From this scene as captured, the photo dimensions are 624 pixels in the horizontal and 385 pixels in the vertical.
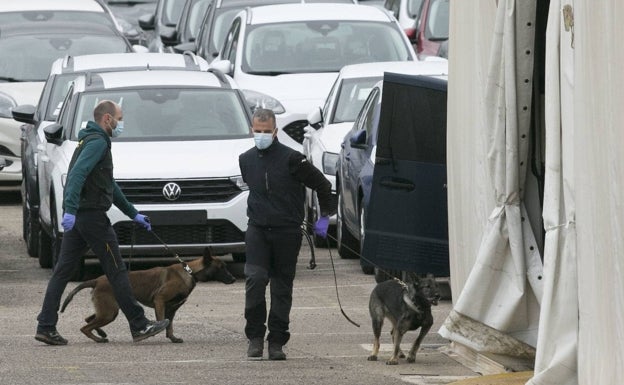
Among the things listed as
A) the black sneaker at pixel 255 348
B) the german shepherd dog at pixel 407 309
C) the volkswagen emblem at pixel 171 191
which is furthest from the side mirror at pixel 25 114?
the german shepherd dog at pixel 407 309

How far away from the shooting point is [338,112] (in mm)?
19219

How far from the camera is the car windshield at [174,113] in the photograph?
1720cm

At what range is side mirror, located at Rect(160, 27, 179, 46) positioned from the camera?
27.2 m

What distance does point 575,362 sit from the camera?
380 inches

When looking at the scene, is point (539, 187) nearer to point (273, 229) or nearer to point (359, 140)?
point (273, 229)

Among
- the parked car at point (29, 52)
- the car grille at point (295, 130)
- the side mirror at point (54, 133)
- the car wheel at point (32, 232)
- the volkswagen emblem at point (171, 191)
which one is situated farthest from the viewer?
the parked car at point (29, 52)

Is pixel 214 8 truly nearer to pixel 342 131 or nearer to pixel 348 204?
pixel 342 131

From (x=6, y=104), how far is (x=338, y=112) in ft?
16.2

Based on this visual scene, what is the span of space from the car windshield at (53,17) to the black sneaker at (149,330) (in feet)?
36.4

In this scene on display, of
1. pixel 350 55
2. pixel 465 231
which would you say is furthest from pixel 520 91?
pixel 350 55

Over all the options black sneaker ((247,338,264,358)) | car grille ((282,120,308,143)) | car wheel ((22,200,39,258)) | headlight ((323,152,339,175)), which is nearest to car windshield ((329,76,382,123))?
headlight ((323,152,339,175))

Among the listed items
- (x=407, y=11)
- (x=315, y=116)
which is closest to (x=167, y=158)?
(x=315, y=116)

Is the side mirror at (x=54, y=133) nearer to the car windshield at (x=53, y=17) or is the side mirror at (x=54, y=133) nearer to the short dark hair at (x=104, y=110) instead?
the short dark hair at (x=104, y=110)

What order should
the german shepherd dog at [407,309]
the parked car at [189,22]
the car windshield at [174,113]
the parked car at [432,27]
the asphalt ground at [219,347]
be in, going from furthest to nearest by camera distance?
1. the parked car at [189,22]
2. the parked car at [432,27]
3. the car windshield at [174,113]
4. the german shepherd dog at [407,309]
5. the asphalt ground at [219,347]
